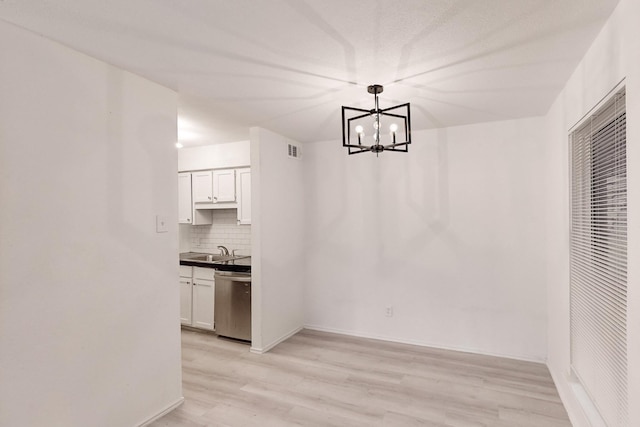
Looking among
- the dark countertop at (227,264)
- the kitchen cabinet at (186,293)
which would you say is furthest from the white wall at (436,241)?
the kitchen cabinet at (186,293)

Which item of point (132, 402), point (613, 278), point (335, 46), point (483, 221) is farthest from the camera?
point (483, 221)

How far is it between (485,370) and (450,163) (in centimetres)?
222

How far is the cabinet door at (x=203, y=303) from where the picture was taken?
466 centimetres

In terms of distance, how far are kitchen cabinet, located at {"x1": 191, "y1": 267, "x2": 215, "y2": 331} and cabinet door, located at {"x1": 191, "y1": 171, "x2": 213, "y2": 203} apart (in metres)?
1.04

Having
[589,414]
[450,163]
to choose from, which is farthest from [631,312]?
[450,163]

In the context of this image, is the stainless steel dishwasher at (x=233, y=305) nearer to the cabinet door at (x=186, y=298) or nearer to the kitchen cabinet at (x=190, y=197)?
the cabinet door at (x=186, y=298)

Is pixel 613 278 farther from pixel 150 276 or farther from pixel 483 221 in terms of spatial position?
pixel 150 276

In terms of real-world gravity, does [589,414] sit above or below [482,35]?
below

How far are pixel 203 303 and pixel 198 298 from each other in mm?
107

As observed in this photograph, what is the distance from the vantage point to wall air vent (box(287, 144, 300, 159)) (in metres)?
4.64

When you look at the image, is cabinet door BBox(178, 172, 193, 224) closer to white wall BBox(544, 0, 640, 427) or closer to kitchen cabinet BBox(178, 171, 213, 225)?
kitchen cabinet BBox(178, 171, 213, 225)

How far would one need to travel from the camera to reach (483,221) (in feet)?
13.1

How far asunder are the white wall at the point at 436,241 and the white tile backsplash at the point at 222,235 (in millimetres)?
1078

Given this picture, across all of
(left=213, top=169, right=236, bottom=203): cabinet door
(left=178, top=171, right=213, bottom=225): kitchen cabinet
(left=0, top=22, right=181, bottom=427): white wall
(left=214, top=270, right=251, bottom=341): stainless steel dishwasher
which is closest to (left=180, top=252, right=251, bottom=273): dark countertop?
(left=214, top=270, right=251, bottom=341): stainless steel dishwasher
